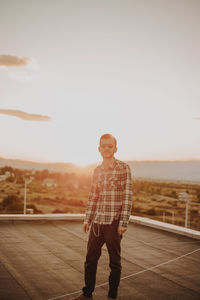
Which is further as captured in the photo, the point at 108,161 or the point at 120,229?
the point at 108,161

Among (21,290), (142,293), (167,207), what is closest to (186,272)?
(142,293)

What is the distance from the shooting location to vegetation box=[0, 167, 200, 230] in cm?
3862

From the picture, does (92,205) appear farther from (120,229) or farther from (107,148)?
(107,148)

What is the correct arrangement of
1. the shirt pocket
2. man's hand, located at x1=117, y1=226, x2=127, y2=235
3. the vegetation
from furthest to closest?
1. the vegetation
2. the shirt pocket
3. man's hand, located at x1=117, y1=226, x2=127, y2=235

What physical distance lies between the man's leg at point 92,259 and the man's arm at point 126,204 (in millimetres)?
219

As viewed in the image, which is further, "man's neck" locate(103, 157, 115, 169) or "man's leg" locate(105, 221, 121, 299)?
"man's neck" locate(103, 157, 115, 169)

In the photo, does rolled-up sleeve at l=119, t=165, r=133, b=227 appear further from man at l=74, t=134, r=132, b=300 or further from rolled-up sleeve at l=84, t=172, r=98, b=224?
rolled-up sleeve at l=84, t=172, r=98, b=224

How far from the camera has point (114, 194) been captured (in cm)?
261

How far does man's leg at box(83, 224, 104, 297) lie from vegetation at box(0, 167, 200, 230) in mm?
30956

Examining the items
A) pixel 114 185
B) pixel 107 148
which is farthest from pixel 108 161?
pixel 114 185

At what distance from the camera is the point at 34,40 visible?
28.2ft

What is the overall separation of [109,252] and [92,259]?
17cm

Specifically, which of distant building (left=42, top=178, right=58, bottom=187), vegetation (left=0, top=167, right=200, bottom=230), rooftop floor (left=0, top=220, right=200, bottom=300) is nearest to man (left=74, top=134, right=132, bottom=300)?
rooftop floor (left=0, top=220, right=200, bottom=300)

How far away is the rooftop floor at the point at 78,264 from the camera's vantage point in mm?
2760
